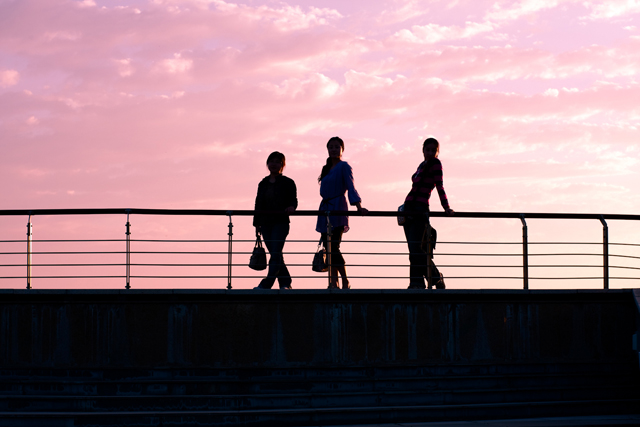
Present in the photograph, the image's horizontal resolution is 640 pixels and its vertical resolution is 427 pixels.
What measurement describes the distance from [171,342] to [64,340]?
1203mm

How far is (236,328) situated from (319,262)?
130 centimetres

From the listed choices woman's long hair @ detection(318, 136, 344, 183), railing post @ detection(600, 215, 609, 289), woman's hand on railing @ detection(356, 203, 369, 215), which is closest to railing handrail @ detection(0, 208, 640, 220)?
woman's hand on railing @ detection(356, 203, 369, 215)

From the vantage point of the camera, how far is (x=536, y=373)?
10594 millimetres

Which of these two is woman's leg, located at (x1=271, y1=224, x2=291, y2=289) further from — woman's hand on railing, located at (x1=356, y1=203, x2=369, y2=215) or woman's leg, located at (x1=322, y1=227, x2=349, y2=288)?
woman's hand on railing, located at (x1=356, y1=203, x2=369, y2=215)

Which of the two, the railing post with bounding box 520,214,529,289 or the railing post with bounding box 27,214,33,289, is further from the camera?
the railing post with bounding box 520,214,529,289

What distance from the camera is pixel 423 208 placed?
11.0m

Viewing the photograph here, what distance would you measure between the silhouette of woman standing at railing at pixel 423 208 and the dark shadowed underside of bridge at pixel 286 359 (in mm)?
610

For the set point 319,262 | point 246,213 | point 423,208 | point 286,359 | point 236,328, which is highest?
point 423,208

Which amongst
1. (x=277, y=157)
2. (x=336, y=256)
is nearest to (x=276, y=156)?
(x=277, y=157)

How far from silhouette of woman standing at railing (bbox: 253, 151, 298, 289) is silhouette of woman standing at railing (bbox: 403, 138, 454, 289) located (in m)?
1.48

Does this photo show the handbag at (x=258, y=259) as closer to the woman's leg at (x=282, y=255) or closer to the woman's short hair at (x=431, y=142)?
the woman's leg at (x=282, y=255)

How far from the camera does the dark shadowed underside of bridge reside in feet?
31.3

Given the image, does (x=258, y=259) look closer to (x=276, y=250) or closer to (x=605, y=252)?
(x=276, y=250)

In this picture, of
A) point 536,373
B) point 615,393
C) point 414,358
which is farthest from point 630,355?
point 414,358
